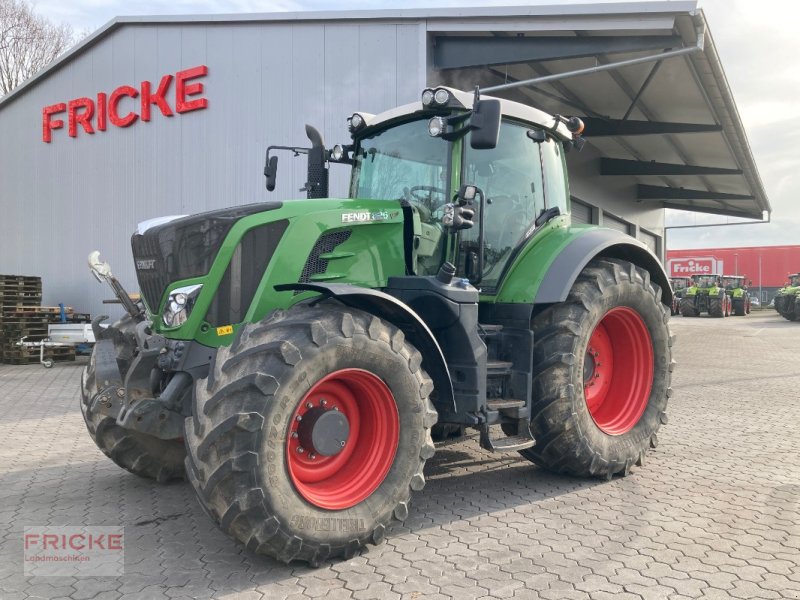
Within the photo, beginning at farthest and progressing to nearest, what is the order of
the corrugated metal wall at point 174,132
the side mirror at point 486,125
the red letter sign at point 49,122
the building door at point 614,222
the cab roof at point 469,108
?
1. the building door at point 614,222
2. the red letter sign at point 49,122
3. the corrugated metal wall at point 174,132
4. the cab roof at point 469,108
5. the side mirror at point 486,125

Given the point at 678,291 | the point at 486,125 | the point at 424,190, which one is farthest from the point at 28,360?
the point at 678,291

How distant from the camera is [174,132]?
13.4m

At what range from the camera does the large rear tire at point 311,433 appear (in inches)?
123

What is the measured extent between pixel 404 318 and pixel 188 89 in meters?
10.8

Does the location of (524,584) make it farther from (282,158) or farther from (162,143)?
(162,143)

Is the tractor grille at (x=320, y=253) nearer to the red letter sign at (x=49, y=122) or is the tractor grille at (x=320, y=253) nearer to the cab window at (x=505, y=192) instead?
the cab window at (x=505, y=192)

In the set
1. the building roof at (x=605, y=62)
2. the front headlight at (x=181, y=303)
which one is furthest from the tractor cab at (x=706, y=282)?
the front headlight at (x=181, y=303)

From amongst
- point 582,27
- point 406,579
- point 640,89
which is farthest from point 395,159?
point 640,89

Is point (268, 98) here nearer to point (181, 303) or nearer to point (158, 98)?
point (158, 98)

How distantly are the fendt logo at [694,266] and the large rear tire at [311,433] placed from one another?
166ft

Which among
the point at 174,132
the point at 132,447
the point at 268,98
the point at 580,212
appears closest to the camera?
the point at 132,447

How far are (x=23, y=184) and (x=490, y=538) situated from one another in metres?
16.3

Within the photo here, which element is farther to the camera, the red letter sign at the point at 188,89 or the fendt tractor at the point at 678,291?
the fendt tractor at the point at 678,291

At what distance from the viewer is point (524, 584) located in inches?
127
